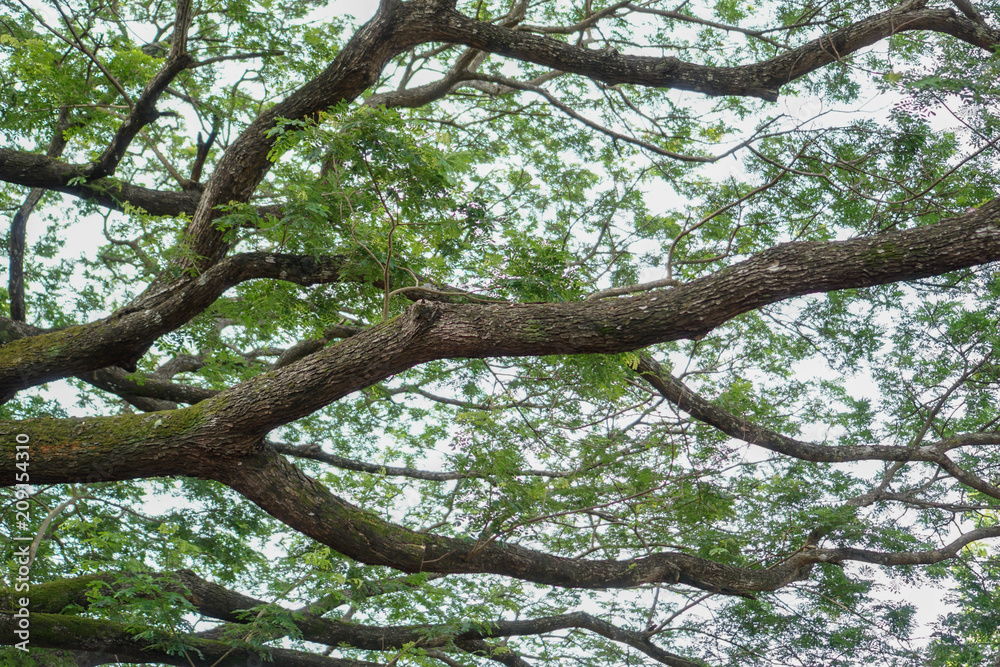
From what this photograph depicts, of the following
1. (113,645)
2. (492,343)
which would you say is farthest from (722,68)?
(113,645)

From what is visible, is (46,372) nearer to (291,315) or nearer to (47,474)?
(47,474)

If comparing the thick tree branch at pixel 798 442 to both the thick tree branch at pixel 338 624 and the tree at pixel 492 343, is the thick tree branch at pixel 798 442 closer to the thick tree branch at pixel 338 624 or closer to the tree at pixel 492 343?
the tree at pixel 492 343

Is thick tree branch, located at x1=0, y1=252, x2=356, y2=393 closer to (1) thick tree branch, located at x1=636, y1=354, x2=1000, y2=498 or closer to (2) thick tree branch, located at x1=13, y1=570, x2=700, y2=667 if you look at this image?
(2) thick tree branch, located at x1=13, y1=570, x2=700, y2=667

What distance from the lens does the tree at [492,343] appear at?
3.91 m

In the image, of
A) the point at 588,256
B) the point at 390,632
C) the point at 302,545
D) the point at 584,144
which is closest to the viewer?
the point at 390,632

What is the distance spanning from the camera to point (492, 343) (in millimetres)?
3615

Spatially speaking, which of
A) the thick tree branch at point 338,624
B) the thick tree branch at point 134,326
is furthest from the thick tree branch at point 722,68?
the thick tree branch at point 338,624

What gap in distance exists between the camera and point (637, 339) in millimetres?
3479

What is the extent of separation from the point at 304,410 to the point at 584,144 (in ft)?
13.8

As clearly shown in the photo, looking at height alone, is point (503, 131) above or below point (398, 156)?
above

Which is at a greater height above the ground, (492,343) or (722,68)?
(722,68)

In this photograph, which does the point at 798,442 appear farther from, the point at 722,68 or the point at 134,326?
the point at 134,326

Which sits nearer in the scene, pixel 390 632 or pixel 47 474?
pixel 47 474

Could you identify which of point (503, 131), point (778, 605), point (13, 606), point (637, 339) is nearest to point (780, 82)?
point (637, 339)
